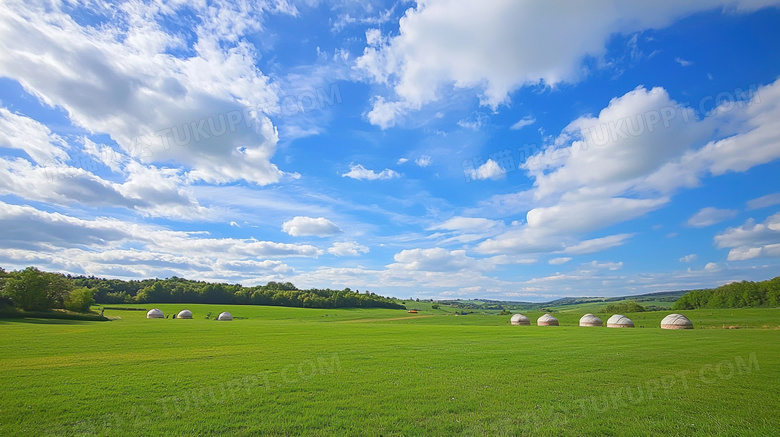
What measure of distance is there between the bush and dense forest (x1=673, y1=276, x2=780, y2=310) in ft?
554

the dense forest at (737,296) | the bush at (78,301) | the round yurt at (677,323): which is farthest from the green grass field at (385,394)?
the dense forest at (737,296)

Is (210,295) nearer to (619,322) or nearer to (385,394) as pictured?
(619,322)

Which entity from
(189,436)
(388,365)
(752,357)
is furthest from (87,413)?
(752,357)

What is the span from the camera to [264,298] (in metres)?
150

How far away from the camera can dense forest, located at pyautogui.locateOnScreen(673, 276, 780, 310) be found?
342 feet

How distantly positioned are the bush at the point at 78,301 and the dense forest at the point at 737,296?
16880 centimetres

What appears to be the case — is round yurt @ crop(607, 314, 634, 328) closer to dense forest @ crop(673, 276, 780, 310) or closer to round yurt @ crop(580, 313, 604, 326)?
round yurt @ crop(580, 313, 604, 326)

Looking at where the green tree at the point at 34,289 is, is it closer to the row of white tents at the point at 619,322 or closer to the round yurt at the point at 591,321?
the row of white tents at the point at 619,322

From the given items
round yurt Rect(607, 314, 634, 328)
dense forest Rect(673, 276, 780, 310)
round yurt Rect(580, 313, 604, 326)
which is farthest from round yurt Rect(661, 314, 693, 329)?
dense forest Rect(673, 276, 780, 310)

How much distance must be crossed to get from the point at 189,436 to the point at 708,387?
59.3 feet

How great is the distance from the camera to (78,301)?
65.9 meters

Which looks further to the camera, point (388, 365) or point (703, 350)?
point (703, 350)

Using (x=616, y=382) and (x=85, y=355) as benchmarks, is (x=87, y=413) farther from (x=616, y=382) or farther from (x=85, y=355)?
(x=616, y=382)

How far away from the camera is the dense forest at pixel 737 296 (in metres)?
104
